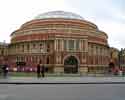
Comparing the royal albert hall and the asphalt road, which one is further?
the royal albert hall

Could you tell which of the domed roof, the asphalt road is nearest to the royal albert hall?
the domed roof

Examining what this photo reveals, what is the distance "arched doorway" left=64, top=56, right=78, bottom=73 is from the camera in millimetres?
72312

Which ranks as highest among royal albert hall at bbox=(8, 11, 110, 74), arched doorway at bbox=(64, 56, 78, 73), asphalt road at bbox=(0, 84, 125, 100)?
royal albert hall at bbox=(8, 11, 110, 74)

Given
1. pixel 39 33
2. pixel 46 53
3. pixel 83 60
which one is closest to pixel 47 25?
pixel 39 33

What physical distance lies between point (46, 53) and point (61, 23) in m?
10.5

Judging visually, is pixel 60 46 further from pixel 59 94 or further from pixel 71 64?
pixel 59 94

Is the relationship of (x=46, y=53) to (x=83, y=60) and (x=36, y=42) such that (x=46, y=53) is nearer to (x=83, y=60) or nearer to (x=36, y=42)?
(x=36, y=42)

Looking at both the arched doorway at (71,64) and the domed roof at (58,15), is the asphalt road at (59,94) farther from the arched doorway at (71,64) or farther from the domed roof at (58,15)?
the domed roof at (58,15)

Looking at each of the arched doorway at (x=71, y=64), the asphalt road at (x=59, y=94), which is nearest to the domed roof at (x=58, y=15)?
the arched doorway at (x=71, y=64)

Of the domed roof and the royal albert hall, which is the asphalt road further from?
the domed roof

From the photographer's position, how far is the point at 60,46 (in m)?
72.6

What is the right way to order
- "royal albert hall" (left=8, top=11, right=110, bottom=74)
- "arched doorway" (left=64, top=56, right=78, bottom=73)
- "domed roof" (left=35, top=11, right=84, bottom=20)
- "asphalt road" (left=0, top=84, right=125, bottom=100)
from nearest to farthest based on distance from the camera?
"asphalt road" (left=0, top=84, right=125, bottom=100) < "arched doorway" (left=64, top=56, right=78, bottom=73) < "royal albert hall" (left=8, top=11, right=110, bottom=74) < "domed roof" (left=35, top=11, right=84, bottom=20)

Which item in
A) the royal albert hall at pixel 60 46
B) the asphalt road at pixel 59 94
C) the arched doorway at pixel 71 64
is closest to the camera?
the asphalt road at pixel 59 94

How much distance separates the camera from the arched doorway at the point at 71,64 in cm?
7231
